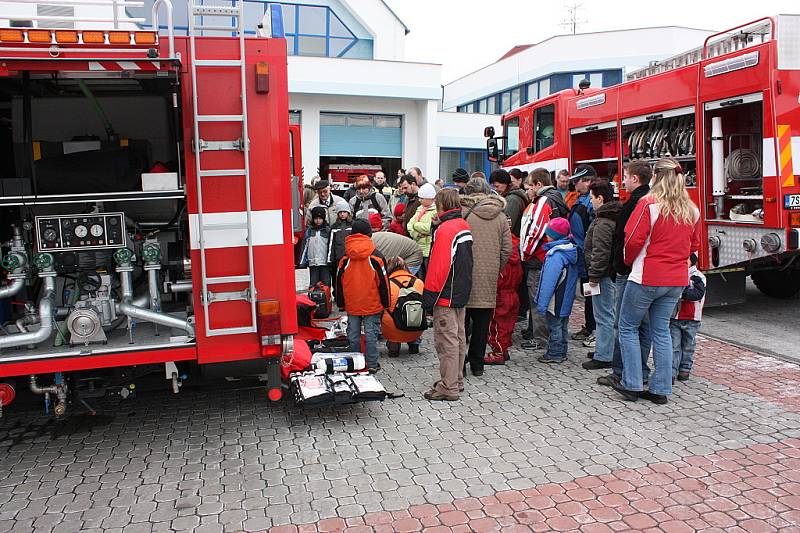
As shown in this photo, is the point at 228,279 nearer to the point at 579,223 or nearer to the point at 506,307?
the point at 506,307

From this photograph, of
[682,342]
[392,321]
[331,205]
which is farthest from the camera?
[331,205]

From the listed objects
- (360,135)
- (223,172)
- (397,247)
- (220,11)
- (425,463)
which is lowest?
(425,463)

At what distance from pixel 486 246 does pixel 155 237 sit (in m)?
2.79

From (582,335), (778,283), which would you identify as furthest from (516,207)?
(778,283)

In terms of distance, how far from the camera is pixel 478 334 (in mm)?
6340

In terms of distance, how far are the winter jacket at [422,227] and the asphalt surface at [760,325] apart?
3.44 meters

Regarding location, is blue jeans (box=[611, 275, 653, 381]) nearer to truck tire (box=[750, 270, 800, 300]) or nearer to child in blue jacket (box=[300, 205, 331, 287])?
child in blue jacket (box=[300, 205, 331, 287])

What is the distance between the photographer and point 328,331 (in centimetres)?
764

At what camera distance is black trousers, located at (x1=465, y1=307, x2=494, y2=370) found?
20.3 ft

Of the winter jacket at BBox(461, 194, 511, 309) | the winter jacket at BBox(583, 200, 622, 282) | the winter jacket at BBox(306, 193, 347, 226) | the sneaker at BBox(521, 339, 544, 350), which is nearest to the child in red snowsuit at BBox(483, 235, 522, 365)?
the sneaker at BBox(521, 339, 544, 350)

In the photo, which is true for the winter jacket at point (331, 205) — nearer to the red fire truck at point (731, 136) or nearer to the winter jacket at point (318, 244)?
the winter jacket at point (318, 244)

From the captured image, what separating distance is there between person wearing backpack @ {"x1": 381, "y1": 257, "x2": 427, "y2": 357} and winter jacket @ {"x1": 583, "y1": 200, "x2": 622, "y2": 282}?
5.51 ft

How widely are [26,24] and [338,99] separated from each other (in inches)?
601

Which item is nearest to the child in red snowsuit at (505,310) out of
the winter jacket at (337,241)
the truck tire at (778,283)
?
the winter jacket at (337,241)
